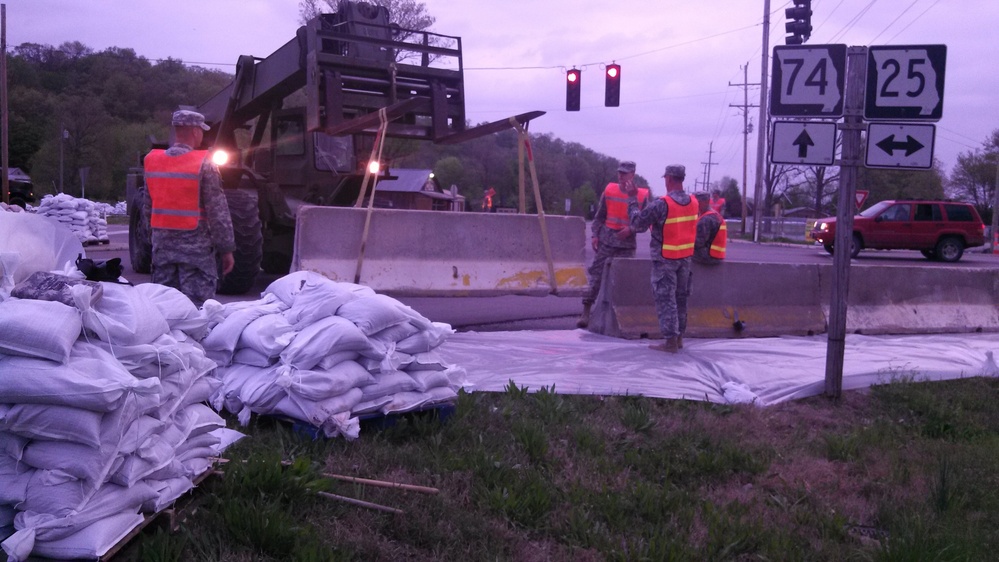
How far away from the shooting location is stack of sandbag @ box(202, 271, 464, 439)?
4.81m

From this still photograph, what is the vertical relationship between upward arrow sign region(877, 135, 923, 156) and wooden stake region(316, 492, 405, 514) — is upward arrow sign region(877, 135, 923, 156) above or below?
above

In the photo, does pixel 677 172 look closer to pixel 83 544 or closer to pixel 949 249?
pixel 83 544

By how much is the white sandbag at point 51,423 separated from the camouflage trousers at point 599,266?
267 inches

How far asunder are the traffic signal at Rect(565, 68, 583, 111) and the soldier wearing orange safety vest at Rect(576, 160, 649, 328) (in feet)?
48.1

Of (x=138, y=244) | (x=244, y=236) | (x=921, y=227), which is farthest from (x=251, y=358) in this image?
(x=921, y=227)

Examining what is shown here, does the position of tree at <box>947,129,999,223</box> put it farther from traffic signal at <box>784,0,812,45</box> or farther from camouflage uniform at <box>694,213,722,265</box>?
camouflage uniform at <box>694,213,722,265</box>

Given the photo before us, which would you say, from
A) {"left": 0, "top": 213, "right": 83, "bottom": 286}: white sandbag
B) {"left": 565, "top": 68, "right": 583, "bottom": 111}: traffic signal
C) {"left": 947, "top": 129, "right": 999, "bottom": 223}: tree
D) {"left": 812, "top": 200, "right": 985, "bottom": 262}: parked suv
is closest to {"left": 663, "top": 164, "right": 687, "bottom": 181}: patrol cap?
{"left": 0, "top": 213, "right": 83, "bottom": 286}: white sandbag

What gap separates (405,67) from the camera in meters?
9.70

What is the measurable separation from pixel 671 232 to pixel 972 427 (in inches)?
117

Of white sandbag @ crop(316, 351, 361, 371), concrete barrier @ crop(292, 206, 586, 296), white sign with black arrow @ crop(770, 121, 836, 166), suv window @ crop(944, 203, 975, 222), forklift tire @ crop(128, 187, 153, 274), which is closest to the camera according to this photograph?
white sandbag @ crop(316, 351, 361, 371)

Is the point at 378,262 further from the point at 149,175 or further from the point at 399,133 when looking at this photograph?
the point at 149,175

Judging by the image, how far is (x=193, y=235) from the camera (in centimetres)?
652

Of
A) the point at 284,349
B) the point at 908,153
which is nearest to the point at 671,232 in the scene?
the point at 908,153

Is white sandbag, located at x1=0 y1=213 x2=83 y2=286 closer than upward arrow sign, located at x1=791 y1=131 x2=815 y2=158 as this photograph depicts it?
Yes
